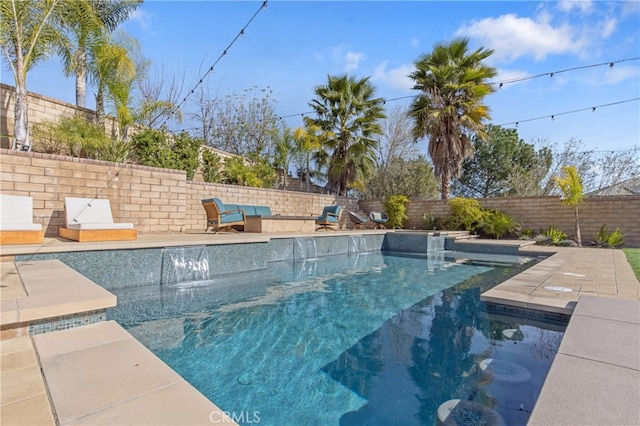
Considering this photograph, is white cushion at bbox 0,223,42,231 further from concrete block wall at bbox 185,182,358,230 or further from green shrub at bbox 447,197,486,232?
green shrub at bbox 447,197,486,232

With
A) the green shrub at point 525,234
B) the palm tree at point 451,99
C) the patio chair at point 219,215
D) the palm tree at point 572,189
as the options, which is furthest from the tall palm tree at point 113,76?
the green shrub at point 525,234

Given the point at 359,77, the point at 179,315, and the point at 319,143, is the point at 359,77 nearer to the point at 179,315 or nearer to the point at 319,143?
the point at 319,143

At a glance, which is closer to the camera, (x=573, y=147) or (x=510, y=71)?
(x=510, y=71)

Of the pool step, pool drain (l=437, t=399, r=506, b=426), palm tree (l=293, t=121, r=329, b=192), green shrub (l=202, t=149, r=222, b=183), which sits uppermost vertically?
palm tree (l=293, t=121, r=329, b=192)

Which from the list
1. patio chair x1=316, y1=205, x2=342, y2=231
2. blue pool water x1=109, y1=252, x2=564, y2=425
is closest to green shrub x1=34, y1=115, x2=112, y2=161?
blue pool water x1=109, y1=252, x2=564, y2=425

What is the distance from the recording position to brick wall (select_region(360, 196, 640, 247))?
31.1ft

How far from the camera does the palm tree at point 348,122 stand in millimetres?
13633

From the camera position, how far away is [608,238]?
29.7ft

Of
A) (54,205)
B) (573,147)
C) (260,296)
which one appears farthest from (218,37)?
(573,147)

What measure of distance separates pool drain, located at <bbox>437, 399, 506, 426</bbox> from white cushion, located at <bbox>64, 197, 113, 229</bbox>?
587 cm

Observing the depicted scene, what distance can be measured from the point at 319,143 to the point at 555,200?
884 centimetres

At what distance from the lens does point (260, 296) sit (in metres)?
4.19

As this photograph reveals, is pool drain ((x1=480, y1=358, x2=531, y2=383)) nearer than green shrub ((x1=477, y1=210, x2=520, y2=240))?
Yes

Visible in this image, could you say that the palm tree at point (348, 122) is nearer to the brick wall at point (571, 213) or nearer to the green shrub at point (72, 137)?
the brick wall at point (571, 213)
